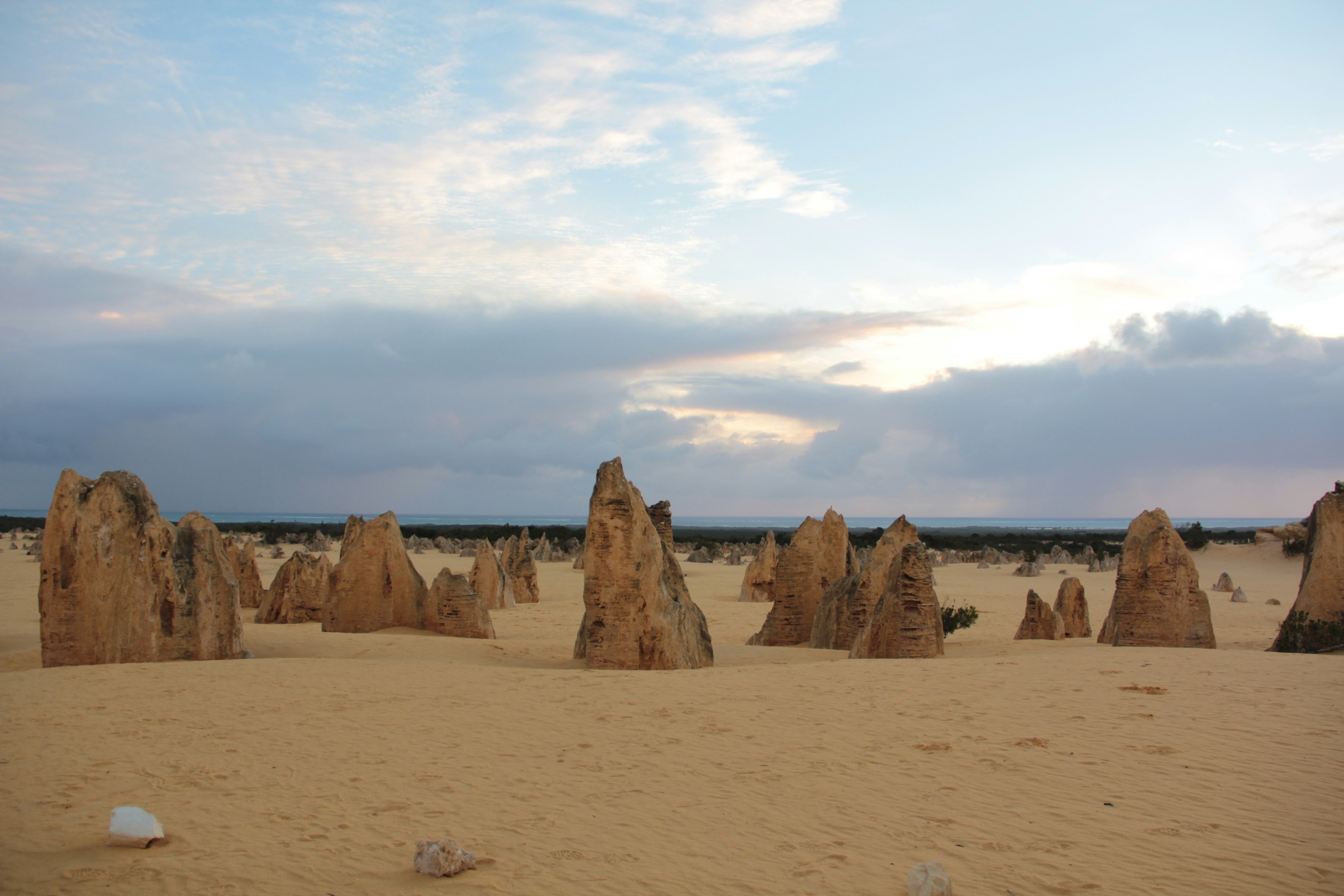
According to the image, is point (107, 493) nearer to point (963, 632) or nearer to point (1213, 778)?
point (1213, 778)

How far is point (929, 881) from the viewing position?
389 cm

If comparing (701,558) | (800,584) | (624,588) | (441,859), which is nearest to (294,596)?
→ (624,588)

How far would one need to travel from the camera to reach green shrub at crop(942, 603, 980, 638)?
17.4m

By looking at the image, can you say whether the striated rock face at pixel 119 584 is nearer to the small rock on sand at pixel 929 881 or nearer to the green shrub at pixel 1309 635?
the small rock on sand at pixel 929 881

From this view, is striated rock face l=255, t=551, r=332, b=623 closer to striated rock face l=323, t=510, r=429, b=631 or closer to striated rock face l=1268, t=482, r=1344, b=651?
striated rock face l=323, t=510, r=429, b=631

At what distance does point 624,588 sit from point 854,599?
17.5 feet

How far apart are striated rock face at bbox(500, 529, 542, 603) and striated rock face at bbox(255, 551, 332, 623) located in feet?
21.0

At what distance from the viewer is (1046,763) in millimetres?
6066

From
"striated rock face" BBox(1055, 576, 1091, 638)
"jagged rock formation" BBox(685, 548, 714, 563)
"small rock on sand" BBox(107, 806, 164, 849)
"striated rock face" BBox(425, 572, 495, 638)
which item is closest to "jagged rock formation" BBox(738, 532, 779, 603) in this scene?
"striated rock face" BBox(1055, 576, 1091, 638)

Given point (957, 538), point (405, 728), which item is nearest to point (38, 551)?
point (405, 728)

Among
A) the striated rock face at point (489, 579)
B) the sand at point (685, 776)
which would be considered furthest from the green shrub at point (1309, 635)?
the striated rock face at point (489, 579)

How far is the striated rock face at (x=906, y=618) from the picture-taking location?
1169cm

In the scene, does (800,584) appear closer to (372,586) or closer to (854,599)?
(854,599)

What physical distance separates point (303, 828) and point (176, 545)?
7304 mm
